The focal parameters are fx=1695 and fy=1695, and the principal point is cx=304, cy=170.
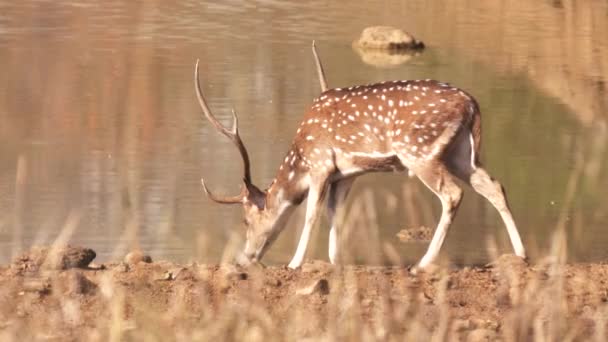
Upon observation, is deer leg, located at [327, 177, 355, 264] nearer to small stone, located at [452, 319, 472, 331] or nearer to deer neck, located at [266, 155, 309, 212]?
deer neck, located at [266, 155, 309, 212]

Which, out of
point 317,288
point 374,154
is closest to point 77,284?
point 317,288

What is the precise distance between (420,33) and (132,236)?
13590mm

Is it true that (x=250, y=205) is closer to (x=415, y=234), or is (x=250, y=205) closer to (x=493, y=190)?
(x=415, y=234)

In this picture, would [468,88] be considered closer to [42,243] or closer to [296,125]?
[296,125]

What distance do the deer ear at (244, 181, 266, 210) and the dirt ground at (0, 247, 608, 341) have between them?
1.14 m

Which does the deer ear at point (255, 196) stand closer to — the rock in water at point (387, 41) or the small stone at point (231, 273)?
the small stone at point (231, 273)

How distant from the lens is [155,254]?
1077 centimetres

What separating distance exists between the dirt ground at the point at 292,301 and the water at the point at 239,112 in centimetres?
104

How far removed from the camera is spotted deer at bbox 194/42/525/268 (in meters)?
10.4

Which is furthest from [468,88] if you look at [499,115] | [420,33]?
[420,33]

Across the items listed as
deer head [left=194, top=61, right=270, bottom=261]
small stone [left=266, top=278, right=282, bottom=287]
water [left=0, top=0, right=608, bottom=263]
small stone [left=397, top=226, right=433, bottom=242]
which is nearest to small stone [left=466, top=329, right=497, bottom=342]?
small stone [left=266, top=278, right=282, bottom=287]

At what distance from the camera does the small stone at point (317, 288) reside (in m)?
8.95

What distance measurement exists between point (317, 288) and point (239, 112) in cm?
718

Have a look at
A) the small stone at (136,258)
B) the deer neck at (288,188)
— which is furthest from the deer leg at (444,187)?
the small stone at (136,258)
